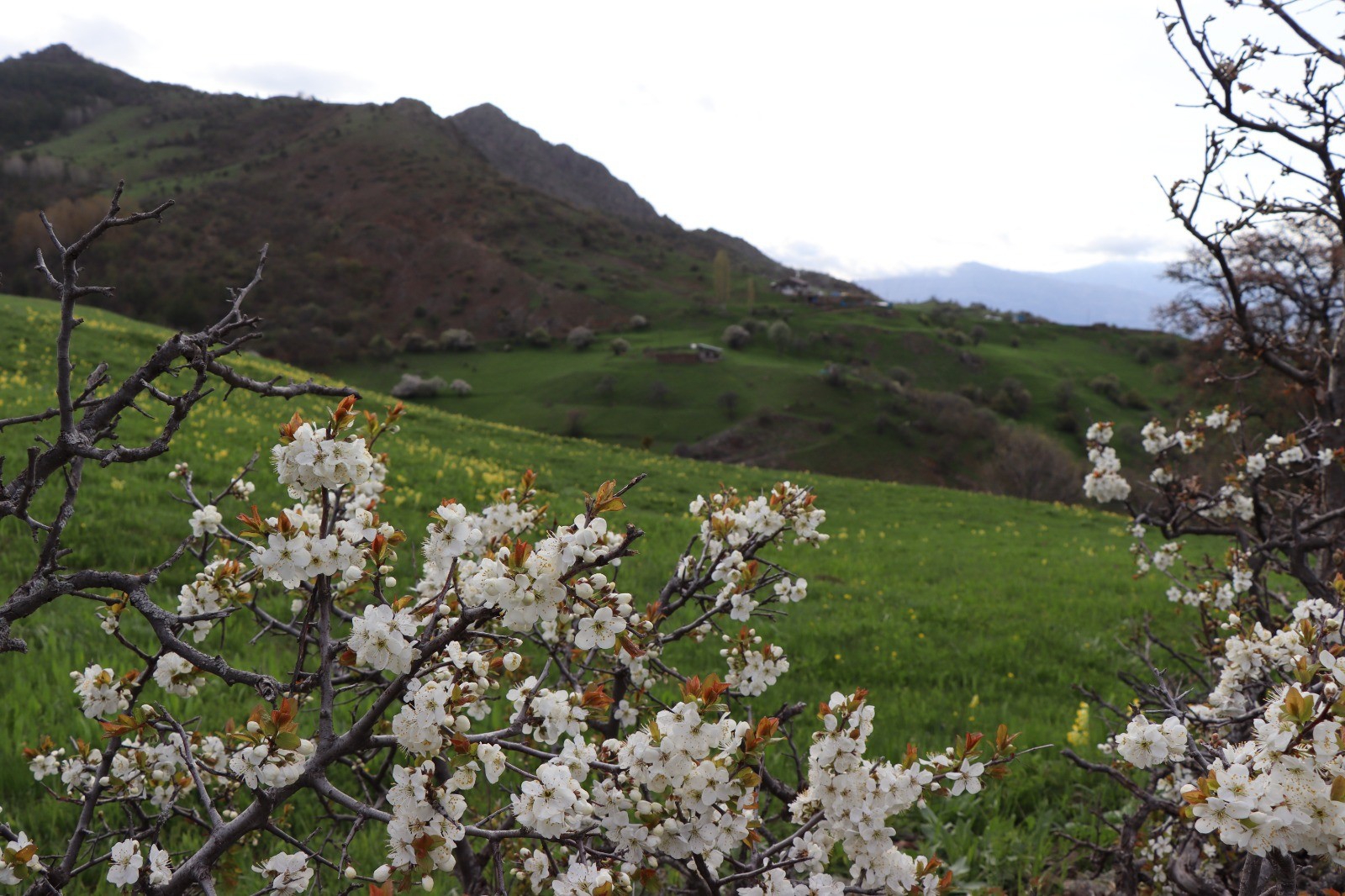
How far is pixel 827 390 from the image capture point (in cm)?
5878

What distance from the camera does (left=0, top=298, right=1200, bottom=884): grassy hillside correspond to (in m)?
4.48

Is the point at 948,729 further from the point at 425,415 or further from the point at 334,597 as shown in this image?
the point at 425,415

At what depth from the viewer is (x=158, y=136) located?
Result: 112m

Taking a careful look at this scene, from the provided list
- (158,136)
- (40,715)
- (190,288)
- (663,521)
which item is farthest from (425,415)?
(158,136)

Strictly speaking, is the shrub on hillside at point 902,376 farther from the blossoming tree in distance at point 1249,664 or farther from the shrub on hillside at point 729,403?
the blossoming tree in distance at point 1249,664

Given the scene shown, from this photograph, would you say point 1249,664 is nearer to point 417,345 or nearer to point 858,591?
point 858,591

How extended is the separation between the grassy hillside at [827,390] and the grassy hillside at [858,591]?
2540 centimetres

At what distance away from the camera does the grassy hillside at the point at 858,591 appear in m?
4.48

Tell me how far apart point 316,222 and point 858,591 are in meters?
104

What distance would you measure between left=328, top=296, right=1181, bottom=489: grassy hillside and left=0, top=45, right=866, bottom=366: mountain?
39.0 ft

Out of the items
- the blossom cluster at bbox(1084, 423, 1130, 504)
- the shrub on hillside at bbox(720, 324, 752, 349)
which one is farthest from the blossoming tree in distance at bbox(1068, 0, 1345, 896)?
the shrub on hillside at bbox(720, 324, 752, 349)

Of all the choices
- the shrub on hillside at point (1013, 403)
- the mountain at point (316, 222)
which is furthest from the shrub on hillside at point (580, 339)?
the shrub on hillside at point (1013, 403)

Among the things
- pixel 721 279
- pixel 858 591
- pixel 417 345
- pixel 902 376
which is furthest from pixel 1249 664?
pixel 721 279

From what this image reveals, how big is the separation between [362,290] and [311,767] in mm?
92243
